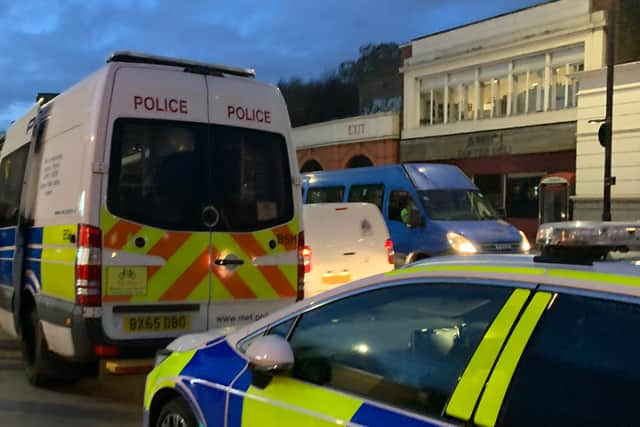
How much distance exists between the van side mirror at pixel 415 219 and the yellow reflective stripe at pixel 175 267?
25.1ft

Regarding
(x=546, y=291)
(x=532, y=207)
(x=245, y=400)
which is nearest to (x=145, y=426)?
(x=245, y=400)

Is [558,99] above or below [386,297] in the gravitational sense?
above

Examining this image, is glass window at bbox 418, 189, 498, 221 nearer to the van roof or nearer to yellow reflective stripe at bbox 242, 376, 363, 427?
the van roof

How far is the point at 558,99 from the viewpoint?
22.5m

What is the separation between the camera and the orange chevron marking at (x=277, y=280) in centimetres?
543

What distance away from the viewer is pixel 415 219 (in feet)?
40.3

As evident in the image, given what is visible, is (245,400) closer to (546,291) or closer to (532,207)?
(546,291)

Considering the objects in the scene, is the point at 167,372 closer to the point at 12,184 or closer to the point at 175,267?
the point at 175,267

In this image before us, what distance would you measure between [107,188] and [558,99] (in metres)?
20.6

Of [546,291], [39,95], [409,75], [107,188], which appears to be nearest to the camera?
[546,291]

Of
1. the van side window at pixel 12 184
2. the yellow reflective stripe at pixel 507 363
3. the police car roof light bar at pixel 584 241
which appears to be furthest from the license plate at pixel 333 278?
the yellow reflective stripe at pixel 507 363

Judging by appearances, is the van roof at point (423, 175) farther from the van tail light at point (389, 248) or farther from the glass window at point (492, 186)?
the glass window at point (492, 186)

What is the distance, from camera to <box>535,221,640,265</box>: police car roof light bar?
7.54 feet

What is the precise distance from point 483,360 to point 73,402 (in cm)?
420
